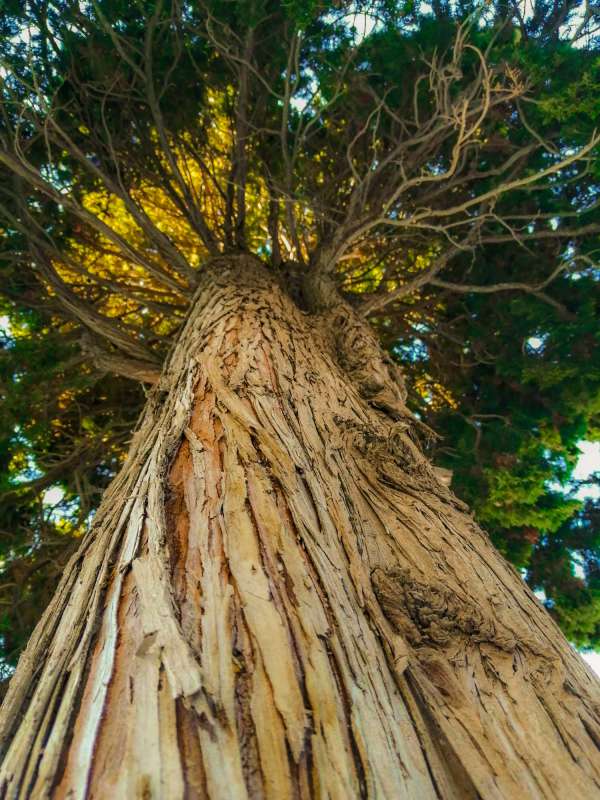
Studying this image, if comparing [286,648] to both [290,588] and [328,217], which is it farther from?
[328,217]

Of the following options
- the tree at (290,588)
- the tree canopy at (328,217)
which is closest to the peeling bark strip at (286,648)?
the tree at (290,588)

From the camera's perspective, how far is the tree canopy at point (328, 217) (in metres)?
3.90

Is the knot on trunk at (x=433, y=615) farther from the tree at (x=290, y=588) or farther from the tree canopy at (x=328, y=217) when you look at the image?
the tree canopy at (x=328, y=217)

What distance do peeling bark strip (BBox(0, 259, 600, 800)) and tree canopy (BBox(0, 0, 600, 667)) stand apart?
2533 mm

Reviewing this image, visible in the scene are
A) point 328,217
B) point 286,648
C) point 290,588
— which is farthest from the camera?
point 328,217

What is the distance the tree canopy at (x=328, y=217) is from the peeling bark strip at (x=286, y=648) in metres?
2.53

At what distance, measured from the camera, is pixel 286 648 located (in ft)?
3.37

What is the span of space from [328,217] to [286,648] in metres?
3.63

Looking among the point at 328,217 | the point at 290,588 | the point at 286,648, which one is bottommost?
the point at 286,648

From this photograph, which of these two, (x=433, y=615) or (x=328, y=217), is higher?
(x=328, y=217)

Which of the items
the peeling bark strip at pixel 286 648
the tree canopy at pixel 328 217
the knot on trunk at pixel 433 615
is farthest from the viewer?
the tree canopy at pixel 328 217

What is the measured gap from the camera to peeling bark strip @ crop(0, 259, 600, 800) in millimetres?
835

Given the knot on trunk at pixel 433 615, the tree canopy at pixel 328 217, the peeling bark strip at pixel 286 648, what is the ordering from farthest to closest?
the tree canopy at pixel 328 217 → the knot on trunk at pixel 433 615 → the peeling bark strip at pixel 286 648

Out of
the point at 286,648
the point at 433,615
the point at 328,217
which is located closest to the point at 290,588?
the point at 286,648
